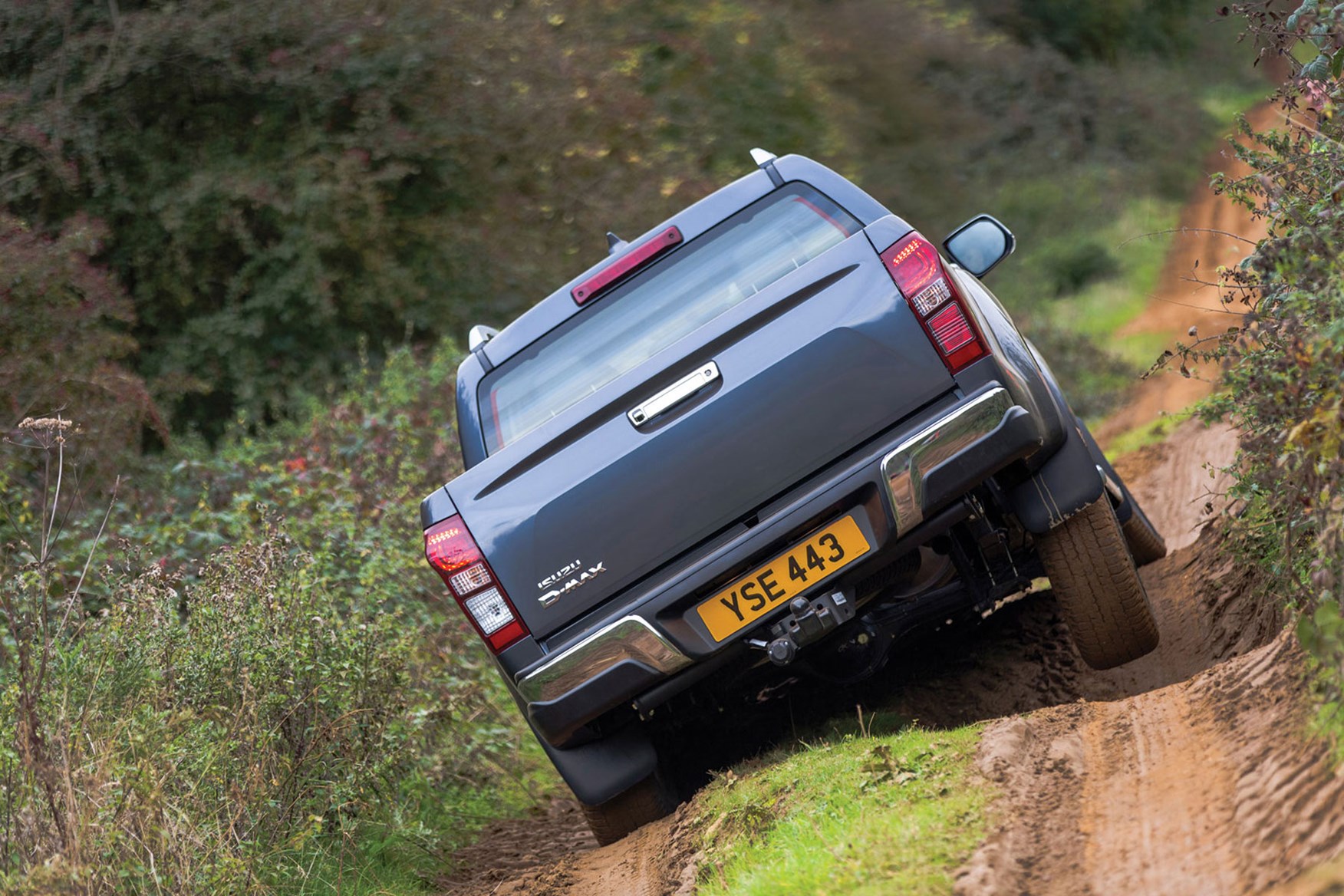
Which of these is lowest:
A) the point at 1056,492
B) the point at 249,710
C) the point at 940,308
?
the point at 1056,492

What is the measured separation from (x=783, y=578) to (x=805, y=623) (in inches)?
5.8

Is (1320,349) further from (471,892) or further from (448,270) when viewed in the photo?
(448,270)

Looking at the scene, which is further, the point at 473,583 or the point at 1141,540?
the point at 1141,540

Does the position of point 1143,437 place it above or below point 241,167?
below

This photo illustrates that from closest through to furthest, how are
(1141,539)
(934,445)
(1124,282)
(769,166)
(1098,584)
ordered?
(934,445) → (1098,584) → (769,166) → (1141,539) → (1124,282)

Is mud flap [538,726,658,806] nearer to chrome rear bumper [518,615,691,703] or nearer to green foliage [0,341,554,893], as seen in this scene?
chrome rear bumper [518,615,691,703]

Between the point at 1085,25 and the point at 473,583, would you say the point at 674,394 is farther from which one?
the point at 1085,25

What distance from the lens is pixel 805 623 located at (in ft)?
14.2

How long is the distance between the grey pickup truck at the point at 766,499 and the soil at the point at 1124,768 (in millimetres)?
434

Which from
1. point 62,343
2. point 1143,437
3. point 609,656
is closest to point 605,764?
point 609,656

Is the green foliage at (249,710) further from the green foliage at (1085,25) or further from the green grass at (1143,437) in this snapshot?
the green foliage at (1085,25)

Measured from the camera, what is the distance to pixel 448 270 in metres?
14.3

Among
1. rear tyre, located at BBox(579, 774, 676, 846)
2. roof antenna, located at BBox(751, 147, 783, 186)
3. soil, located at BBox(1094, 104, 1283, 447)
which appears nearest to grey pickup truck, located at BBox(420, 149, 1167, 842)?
rear tyre, located at BBox(579, 774, 676, 846)

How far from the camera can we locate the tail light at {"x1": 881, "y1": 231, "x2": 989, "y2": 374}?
4242 millimetres
